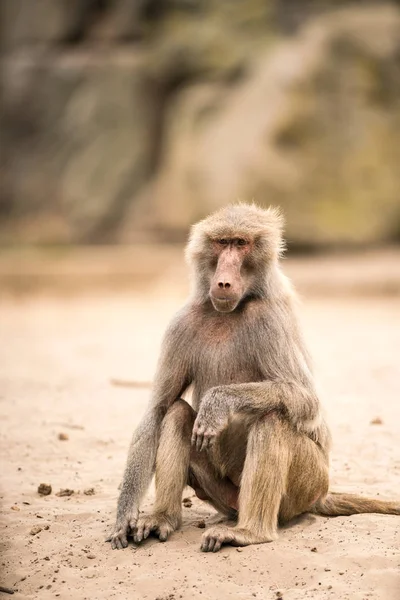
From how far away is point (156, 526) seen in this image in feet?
12.7

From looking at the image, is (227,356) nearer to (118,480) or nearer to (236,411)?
(236,411)

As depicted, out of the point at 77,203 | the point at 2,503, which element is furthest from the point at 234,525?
the point at 77,203

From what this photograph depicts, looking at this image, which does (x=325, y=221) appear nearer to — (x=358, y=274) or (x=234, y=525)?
(x=358, y=274)

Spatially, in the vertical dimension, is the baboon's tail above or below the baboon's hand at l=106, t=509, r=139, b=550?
above

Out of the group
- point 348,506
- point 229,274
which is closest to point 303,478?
point 348,506

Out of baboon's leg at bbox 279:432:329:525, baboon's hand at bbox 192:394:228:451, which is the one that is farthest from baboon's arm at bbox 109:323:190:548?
baboon's leg at bbox 279:432:329:525

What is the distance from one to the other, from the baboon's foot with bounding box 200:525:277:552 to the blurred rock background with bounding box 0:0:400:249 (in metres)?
10.3

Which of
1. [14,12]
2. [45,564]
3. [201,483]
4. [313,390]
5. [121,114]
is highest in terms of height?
[14,12]

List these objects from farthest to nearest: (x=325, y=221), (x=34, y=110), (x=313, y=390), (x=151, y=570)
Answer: (x=34, y=110)
(x=325, y=221)
(x=313, y=390)
(x=151, y=570)

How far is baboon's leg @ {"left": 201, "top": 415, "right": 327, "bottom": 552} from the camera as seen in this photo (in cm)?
366

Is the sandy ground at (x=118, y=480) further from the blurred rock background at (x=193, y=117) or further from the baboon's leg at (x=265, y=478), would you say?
the blurred rock background at (x=193, y=117)

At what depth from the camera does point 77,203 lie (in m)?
17.5

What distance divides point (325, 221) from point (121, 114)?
237 inches

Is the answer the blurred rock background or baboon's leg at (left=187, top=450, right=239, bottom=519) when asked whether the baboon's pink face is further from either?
the blurred rock background
